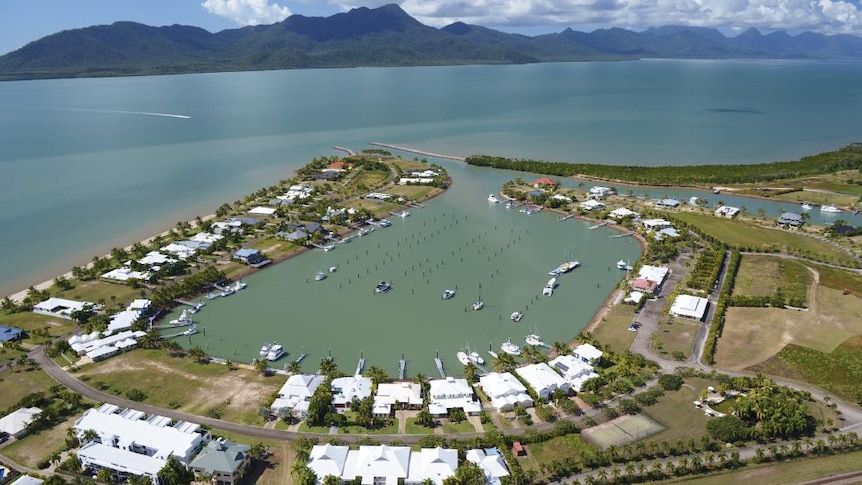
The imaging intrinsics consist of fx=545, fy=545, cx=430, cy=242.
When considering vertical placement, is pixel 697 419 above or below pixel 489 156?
below

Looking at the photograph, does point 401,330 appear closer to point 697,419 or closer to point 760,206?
point 697,419

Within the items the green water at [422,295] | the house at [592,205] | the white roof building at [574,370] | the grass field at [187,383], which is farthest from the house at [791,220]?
the grass field at [187,383]

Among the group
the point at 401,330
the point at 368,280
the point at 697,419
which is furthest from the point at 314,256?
the point at 697,419

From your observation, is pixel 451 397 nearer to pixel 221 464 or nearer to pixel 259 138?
pixel 221 464

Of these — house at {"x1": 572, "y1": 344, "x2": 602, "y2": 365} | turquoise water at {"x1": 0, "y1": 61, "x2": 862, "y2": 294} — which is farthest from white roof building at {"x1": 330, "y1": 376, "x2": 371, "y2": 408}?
turquoise water at {"x1": 0, "y1": 61, "x2": 862, "y2": 294}

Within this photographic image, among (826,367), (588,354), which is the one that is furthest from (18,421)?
(826,367)

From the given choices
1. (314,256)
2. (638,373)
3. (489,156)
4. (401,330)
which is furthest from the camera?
(489,156)

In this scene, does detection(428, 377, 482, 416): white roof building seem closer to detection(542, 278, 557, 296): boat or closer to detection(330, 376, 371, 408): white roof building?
detection(330, 376, 371, 408): white roof building
